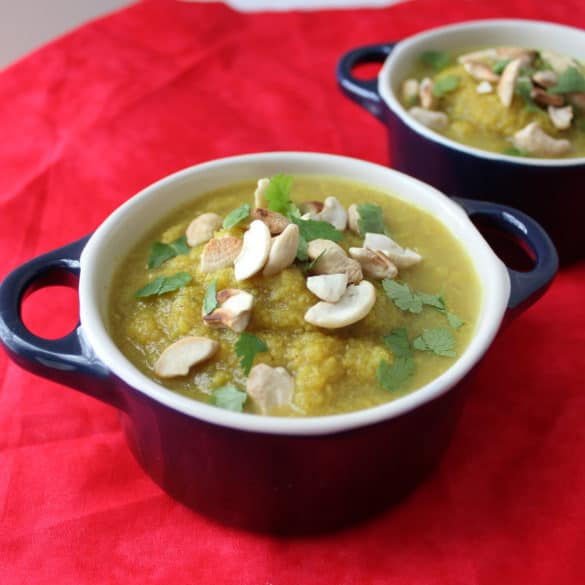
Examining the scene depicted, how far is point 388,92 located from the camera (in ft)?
7.29

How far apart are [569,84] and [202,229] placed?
3.68 feet

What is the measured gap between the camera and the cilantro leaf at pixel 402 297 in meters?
1.49

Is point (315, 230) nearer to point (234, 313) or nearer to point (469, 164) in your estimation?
point (234, 313)

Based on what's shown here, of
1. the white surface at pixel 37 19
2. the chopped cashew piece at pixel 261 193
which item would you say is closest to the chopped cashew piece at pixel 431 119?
the chopped cashew piece at pixel 261 193

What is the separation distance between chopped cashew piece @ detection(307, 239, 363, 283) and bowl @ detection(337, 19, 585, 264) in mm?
663

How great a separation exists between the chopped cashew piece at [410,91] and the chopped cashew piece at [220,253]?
1.01 meters

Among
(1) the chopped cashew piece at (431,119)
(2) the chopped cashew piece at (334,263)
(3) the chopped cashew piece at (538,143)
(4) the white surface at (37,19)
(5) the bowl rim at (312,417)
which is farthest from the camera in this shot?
(4) the white surface at (37,19)

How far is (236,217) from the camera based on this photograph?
5.27 feet

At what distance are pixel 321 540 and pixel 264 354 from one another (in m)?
0.38

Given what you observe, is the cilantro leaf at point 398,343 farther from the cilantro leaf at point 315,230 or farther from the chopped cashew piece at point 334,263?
the cilantro leaf at point 315,230

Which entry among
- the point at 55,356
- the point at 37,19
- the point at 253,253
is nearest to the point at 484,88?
the point at 253,253

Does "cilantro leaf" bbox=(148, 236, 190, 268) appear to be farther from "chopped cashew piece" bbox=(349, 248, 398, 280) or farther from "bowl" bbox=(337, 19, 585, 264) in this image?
"bowl" bbox=(337, 19, 585, 264)

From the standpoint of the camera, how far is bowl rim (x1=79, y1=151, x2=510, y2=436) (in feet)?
4.06

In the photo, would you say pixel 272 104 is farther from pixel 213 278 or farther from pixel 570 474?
pixel 570 474
